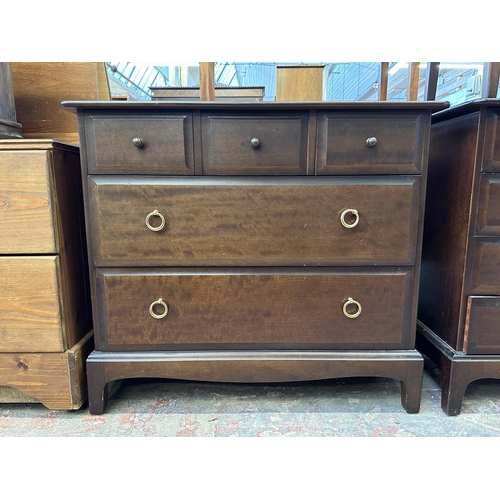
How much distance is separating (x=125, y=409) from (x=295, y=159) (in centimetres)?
97

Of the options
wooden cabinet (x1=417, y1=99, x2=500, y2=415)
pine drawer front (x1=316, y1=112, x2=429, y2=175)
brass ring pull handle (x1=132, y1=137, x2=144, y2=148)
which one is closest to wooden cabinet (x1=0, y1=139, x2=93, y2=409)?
brass ring pull handle (x1=132, y1=137, x2=144, y2=148)

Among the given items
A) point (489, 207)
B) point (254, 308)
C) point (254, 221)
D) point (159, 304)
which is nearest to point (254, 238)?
point (254, 221)

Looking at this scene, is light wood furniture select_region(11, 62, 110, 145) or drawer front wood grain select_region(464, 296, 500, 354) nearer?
drawer front wood grain select_region(464, 296, 500, 354)

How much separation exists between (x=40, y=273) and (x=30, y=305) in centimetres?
10

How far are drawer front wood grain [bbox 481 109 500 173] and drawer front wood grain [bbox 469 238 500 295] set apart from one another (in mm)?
213

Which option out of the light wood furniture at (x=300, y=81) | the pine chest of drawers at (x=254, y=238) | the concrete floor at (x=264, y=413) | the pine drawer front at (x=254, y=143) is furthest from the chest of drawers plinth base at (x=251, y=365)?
the light wood furniture at (x=300, y=81)

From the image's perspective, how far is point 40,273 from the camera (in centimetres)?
102

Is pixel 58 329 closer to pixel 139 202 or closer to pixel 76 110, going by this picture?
pixel 139 202

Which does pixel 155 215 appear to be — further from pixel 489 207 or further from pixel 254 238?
pixel 489 207

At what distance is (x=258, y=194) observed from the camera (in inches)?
39.6

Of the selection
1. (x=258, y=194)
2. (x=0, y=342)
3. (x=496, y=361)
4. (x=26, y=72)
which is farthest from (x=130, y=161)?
(x=496, y=361)

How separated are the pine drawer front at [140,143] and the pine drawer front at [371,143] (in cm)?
39

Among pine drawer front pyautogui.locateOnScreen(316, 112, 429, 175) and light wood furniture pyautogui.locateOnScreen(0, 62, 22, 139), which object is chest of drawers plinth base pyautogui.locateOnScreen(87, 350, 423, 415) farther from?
light wood furniture pyautogui.locateOnScreen(0, 62, 22, 139)

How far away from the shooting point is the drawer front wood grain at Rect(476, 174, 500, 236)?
1.00m
